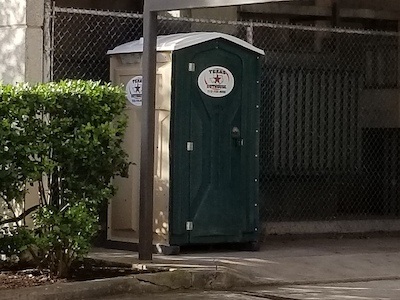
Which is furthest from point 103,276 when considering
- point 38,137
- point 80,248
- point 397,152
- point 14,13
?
point 397,152

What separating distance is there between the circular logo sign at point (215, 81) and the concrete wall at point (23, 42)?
1689 mm

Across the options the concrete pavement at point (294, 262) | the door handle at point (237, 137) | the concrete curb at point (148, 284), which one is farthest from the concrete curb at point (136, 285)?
the door handle at point (237, 137)

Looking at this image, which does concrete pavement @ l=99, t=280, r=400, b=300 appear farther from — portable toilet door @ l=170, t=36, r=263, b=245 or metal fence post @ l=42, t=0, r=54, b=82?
metal fence post @ l=42, t=0, r=54, b=82

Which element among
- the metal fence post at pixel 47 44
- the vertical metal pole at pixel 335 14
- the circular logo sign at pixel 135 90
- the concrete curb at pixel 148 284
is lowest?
the concrete curb at pixel 148 284

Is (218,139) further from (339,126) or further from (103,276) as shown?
(339,126)

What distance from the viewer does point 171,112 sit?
33.6 ft

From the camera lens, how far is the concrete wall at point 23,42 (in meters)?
10.2

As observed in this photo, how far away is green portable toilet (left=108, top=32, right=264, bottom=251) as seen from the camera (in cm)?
1029

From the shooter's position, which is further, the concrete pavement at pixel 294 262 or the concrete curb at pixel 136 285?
the concrete pavement at pixel 294 262

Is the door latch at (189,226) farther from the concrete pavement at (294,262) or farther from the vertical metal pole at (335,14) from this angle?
the vertical metal pole at (335,14)

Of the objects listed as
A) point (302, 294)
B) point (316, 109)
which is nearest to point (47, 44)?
point (302, 294)

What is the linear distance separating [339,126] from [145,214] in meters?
4.30

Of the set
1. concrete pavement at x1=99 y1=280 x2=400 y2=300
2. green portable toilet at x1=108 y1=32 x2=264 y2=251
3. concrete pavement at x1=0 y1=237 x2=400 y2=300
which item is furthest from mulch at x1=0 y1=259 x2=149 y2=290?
green portable toilet at x1=108 y1=32 x2=264 y2=251

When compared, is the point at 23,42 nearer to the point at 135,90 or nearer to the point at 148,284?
the point at 135,90
